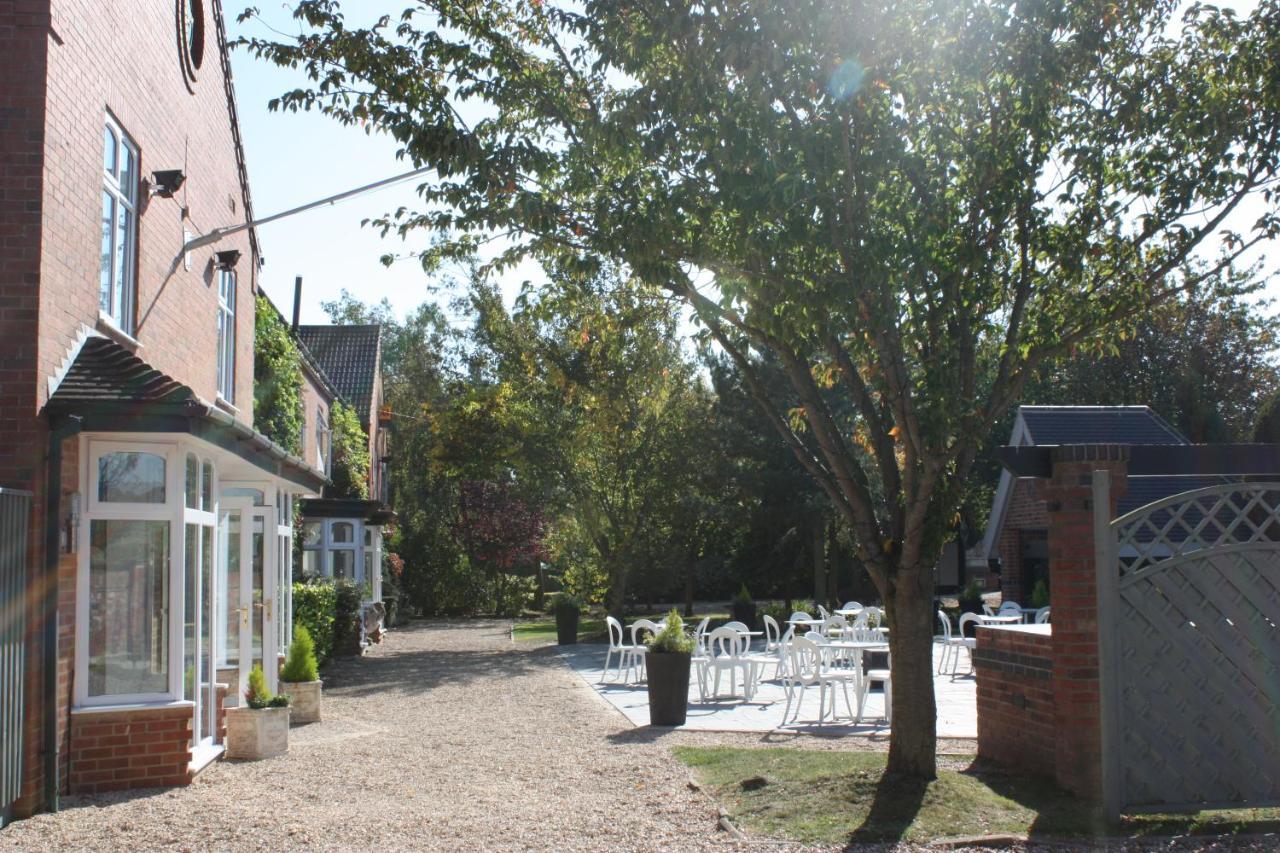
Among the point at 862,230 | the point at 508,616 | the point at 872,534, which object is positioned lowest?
the point at 508,616

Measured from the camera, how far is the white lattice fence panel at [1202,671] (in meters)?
7.63

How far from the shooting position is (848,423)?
3325cm

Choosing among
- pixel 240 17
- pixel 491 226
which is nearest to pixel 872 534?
pixel 491 226

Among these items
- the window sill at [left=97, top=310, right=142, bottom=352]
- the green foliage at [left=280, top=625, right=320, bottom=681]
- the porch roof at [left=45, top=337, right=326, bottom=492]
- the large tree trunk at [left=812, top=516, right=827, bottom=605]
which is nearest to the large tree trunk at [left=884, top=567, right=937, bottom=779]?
the porch roof at [left=45, top=337, right=326, bottom=492]

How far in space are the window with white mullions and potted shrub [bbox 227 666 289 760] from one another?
473cm

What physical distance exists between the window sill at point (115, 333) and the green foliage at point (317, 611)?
7142 mm

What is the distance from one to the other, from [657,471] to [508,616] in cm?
1340

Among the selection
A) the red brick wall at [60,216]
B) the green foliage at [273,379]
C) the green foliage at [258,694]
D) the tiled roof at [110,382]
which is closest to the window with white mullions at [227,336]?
the red brick wall at [60,216]

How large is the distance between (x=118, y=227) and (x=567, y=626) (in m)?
17.1

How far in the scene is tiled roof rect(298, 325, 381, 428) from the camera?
36.7 meters

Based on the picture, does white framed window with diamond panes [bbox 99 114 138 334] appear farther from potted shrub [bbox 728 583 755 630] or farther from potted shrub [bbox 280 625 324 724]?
potted shrub [bbox 728 583 755 630]

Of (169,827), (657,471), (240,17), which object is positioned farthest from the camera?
(657,471)

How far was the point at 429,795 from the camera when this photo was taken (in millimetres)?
8648

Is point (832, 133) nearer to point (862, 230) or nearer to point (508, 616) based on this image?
point (862, 230)
